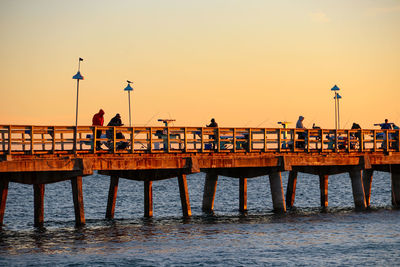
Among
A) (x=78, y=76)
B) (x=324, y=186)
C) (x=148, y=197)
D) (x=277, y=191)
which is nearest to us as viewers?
(x=78, y=76)

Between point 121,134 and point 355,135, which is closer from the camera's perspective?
point 121,134

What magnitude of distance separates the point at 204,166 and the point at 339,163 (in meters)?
9.26

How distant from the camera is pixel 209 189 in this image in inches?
1647

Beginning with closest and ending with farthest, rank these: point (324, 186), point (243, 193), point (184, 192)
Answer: point (184, 192) < point (243, 193) < point (324, 186)

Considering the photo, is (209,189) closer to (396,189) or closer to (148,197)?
(148,197)

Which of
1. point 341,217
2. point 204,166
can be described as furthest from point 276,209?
point 204,166

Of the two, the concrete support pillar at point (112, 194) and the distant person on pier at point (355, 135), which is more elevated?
the distant person on pier at point (355, 135)

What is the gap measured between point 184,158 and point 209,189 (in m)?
8.08

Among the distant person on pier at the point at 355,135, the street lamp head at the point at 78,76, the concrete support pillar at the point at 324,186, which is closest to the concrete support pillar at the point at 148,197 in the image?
the street lamp head at the point at 78,76

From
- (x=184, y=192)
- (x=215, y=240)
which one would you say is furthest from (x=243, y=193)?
(x=215, y=240)

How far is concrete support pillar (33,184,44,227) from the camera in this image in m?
34.1

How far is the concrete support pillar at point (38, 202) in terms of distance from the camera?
1342 inches

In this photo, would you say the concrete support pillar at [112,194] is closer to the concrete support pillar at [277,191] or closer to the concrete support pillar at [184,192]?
the concrete support pillar at [184,192]

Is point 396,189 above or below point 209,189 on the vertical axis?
below
